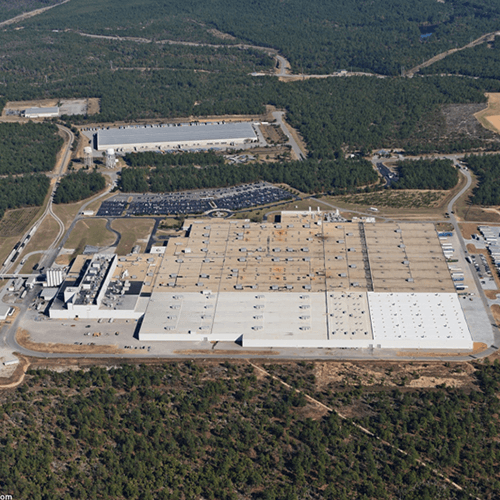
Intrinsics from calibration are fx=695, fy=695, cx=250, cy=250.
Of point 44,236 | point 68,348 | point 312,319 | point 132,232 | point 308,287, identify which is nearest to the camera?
point 68,348

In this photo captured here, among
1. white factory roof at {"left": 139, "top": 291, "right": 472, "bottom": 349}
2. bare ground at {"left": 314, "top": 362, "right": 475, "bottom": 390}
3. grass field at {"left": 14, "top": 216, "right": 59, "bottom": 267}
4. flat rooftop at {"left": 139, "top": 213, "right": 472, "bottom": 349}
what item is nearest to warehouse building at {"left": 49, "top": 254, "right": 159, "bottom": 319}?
flat rooftop at {"left": 139, "top": 213, "right": 472, "bottom": 349}

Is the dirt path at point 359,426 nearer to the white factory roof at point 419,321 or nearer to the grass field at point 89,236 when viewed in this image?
the white factory roof at point 419,321

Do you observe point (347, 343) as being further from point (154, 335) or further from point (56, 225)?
point (56, 225)

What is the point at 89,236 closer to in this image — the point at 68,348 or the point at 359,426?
the point at 68,348

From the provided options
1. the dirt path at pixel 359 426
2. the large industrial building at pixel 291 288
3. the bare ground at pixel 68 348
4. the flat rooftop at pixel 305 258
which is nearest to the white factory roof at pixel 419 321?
the large industrial building at pixel 291 288

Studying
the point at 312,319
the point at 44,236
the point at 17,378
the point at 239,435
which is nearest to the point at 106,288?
the point at 17,378

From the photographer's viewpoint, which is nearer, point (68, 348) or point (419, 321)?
point (68, 348)

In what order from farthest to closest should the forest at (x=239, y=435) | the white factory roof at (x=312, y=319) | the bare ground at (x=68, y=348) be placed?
the bare ground at (x=68, y=348), the white factory roof at (x=312, y=319), the forest at (x=239, y=435)
